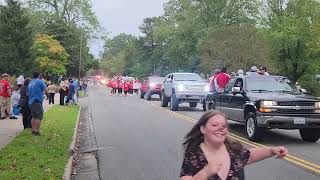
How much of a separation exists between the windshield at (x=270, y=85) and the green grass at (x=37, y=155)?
529 cm

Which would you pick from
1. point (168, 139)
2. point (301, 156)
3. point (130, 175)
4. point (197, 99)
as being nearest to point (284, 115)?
point (301, 156)

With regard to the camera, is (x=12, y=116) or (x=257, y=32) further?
(x=257, y=32)

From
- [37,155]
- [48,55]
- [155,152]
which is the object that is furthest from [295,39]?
[37,155]

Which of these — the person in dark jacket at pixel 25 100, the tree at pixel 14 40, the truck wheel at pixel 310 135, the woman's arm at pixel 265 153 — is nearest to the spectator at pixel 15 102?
the person in dark jacket at pixel 25 100

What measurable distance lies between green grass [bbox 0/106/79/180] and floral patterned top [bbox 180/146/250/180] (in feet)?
18.4

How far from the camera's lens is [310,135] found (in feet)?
47.9

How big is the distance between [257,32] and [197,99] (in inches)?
1524

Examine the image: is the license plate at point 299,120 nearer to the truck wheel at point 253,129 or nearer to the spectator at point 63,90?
the truck wheel at point 253,129

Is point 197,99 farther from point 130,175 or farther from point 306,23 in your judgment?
point 306,23

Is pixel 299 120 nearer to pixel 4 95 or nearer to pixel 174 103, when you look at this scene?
pixel 4 95

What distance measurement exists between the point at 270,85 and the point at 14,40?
132 ft

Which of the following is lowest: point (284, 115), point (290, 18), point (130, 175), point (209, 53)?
point (130, 175)

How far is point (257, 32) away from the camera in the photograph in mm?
64250

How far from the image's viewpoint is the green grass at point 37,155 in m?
9.54
